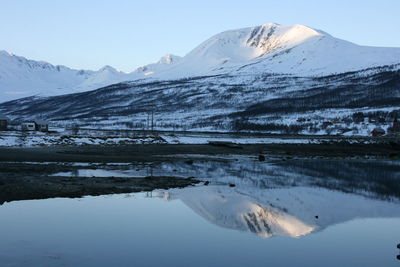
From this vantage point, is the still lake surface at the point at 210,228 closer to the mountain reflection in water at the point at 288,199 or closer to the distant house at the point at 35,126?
the mountain reflection in water at the point at 288,199

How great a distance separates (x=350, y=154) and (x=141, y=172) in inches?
1562

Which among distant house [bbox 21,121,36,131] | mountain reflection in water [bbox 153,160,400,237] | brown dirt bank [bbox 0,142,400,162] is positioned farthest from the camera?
distant house [bbox 21,121,36,131]

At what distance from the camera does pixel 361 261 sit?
14.2m

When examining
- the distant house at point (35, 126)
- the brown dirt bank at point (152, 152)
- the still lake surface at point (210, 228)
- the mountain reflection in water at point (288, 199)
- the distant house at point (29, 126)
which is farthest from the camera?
the distant house at point (29, 126)

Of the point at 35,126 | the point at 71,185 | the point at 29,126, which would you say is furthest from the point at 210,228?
the point at 29,126

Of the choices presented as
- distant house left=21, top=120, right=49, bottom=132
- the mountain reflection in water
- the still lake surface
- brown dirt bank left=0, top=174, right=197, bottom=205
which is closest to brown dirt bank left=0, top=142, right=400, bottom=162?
the mountain reflection in water

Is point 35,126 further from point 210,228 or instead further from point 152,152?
point 210,228

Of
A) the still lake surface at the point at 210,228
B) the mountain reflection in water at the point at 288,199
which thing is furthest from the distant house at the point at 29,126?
the still lake surface at the point at 210,228

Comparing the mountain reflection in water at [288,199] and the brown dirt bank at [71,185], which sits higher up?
the brown dirt bank at [71,185]

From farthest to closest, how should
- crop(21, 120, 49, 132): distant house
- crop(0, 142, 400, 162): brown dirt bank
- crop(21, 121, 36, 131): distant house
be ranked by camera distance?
crop(21, 121, 36, 131): distant house, crop(21, 120, 49, 132): distant house, crop(0, 142, 400, 162): brown dirt bank

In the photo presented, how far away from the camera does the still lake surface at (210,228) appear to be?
14.0 m

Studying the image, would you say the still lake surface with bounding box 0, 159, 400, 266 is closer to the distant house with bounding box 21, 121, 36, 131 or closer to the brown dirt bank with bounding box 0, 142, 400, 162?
the brown dirt bank with bounding box 0, 142, 400, 162

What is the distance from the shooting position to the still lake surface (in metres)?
14.0

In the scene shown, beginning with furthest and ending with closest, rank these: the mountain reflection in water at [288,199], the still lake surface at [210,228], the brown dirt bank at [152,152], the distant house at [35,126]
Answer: the distant house at [35,126]
the brown dirt bank at [152,152]
the mountain reflection in water at [288,199]
the still lake surface at [210,228]
